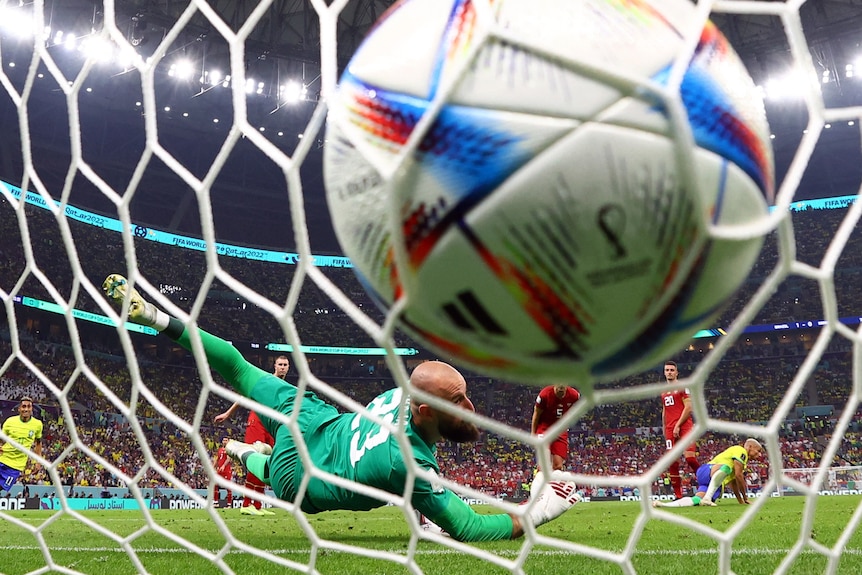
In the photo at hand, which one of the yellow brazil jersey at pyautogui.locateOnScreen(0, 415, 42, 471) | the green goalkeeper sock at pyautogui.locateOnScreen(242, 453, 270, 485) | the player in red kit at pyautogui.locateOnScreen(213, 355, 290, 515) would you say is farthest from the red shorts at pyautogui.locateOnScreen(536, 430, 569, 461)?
the yellow brazil jersey at pyautogui.locateOnScreen(0, 415, 42, 471)

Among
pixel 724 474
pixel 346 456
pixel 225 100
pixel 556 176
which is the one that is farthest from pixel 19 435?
pixel 225 100

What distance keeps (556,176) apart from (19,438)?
28.0ft

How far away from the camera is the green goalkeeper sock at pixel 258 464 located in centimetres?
400

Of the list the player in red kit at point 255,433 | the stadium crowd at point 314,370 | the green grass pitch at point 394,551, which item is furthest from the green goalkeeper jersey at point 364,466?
the stadium crowd at point 314,370

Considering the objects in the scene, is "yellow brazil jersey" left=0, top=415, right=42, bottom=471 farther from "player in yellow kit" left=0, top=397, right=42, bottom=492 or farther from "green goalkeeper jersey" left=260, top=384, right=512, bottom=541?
"green goalkeeper jersey" left=260, top=384, right=512, bottom=541

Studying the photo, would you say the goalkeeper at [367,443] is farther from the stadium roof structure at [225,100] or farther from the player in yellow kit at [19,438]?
the stadium roof structure at [225,100]

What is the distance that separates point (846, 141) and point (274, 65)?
20.2 meters

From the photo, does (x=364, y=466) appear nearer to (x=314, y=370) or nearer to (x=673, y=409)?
(x=673, y=409)

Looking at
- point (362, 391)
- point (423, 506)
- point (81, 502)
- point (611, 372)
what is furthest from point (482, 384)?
point (611, 372)

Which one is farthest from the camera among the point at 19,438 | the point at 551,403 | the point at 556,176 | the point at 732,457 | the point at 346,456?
the point at 732,457

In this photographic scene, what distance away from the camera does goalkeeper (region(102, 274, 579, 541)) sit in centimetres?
325

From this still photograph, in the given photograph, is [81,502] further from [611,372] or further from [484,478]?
[611,372]

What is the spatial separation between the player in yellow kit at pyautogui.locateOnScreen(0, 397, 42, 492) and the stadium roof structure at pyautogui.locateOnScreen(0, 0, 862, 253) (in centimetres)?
927

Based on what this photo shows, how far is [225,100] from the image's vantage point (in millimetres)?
21984
